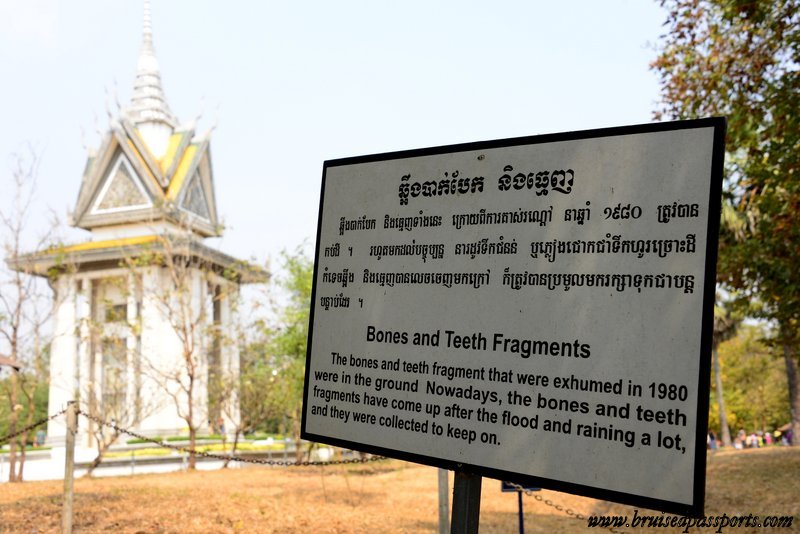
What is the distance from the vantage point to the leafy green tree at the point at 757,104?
28.6ft

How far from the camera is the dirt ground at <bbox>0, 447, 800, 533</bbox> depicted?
955 cm

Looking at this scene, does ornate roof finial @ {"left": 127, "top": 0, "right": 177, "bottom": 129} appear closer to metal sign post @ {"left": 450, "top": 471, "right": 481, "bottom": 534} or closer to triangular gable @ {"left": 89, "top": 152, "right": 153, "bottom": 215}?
triangular gable @ {"left": 89, "top": 152, "right": 153, "bottom": 215}

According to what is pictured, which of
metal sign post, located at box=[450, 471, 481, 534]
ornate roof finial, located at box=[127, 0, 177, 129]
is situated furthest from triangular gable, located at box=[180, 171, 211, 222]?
metal sign post, located at box=[450, 471, 481, 534]

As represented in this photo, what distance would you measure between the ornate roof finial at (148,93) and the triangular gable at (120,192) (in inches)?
142

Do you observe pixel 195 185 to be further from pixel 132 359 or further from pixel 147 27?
pixel 132 359

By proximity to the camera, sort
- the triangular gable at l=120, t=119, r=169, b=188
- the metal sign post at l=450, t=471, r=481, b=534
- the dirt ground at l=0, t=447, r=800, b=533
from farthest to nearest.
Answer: the triangular gable at l=120, t=119, r=169, b=188
the dirt ground at l=0, t=447, r=800, b=533
the metal sign post at l=450, t=471, r=481, b=534

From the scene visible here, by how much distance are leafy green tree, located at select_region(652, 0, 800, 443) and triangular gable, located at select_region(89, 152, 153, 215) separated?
114 feet

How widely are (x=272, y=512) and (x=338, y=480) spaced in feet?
23.0

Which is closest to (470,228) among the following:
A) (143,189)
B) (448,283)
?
(448,283)

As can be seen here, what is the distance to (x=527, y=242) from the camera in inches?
113

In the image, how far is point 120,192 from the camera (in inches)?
Answer: 1635

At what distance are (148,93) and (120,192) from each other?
6.91 m

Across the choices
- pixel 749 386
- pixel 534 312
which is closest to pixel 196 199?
pixel 749 386

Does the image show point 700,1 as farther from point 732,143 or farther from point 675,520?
point 675,520
